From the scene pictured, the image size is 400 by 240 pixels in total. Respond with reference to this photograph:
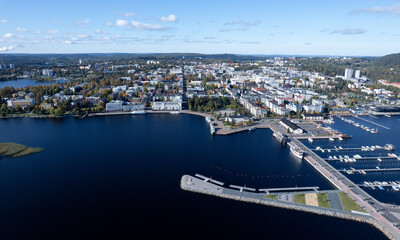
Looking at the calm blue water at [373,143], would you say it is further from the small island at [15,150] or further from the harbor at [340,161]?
the small island at [15,150]

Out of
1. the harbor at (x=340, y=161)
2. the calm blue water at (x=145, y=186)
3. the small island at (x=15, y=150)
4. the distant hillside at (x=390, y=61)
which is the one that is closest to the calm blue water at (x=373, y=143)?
A: the harbor at (x=340, y=161)

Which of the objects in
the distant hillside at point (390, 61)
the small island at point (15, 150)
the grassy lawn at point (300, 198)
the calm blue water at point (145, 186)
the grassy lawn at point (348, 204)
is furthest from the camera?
the distant hillside at point (390, 61)

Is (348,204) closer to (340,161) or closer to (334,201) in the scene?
(334,201)

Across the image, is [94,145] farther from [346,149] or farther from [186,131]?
[346,149]

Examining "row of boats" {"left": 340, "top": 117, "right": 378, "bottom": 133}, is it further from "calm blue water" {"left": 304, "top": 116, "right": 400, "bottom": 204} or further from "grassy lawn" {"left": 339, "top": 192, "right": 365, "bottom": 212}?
"grassy lawn" {"left": 339, "top": 192, "right": 365, "bottom": 212}

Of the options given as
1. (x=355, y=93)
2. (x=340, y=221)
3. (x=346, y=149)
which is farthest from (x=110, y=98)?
(x=355, y=93)

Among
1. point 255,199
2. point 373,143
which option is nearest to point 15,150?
point 255,199
